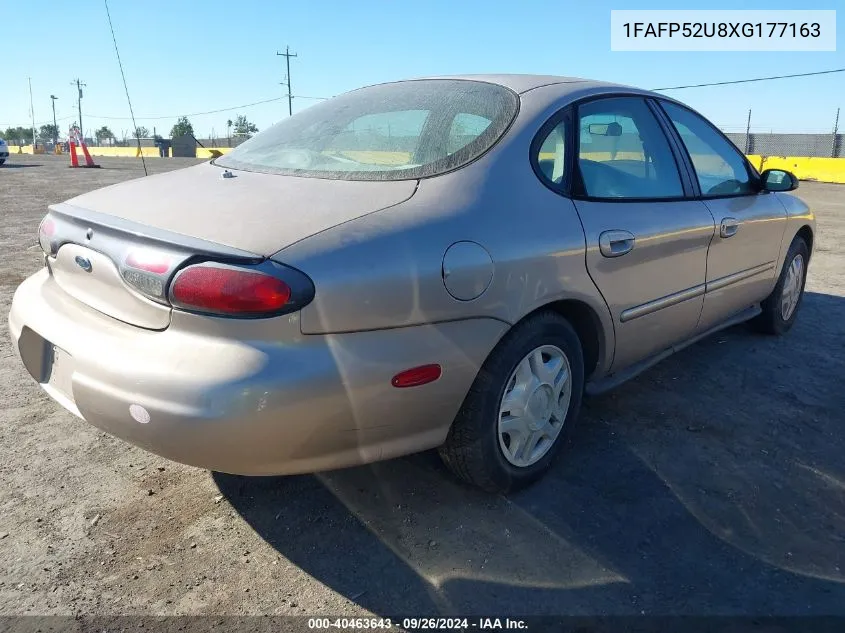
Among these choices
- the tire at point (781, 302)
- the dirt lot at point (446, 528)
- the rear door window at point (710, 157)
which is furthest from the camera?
the tire at point (781, 302)

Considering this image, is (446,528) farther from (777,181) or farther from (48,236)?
(777,181)

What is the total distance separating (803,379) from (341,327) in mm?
3012

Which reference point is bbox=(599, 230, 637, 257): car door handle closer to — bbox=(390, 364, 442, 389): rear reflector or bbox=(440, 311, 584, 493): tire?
bbox=(440, 311, 584, 493): tire

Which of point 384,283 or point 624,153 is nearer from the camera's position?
point 384,283

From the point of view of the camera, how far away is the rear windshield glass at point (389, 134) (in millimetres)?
2295

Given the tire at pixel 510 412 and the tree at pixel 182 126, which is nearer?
the tire at pixel 510 412

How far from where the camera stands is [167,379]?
1.75 metres

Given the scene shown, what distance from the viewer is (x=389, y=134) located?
257 cm

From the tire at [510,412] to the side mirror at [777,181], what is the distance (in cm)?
196

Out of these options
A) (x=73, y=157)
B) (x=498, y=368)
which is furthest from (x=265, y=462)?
(x=73, y=157)

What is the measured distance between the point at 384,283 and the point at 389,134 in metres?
0.96

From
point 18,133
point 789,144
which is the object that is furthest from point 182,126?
point 789,144

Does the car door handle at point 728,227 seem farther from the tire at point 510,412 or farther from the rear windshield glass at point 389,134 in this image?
the rear windshield glass at point 389,134

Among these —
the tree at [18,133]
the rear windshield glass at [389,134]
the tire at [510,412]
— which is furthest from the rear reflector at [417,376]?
the tree at [18,133]
